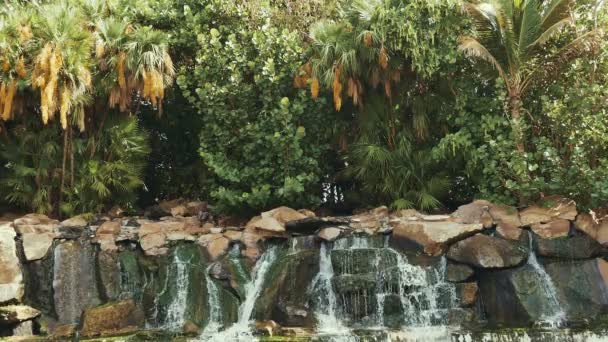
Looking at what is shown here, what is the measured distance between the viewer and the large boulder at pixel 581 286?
997 cm

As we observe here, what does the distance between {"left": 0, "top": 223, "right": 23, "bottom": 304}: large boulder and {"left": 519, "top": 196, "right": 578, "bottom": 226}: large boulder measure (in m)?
9.31

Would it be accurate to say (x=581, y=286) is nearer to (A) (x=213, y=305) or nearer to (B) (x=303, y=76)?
(A) (x=213, y=305)

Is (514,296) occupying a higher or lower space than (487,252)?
lower

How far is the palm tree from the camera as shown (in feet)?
40.0

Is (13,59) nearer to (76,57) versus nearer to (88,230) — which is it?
(76,57)

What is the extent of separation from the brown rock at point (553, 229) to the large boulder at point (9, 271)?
943 cm

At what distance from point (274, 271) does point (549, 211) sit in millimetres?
5130

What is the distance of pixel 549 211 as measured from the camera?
441 inches

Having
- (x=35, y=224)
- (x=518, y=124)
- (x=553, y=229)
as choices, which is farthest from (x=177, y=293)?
(x=518, y=124)

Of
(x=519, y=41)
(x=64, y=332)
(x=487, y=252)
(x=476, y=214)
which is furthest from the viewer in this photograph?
(x=519, y=41)

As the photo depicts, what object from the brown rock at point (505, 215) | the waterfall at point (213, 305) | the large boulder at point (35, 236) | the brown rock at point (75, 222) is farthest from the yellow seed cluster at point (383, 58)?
the large boulder at point (35, 236)

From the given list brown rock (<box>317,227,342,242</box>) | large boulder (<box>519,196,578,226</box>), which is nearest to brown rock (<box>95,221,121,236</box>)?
brown rock (<box>317,227,342,242</box>)

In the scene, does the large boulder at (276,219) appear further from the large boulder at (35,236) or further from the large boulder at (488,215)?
the large boulder at (35,236)

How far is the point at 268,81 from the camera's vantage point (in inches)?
546
